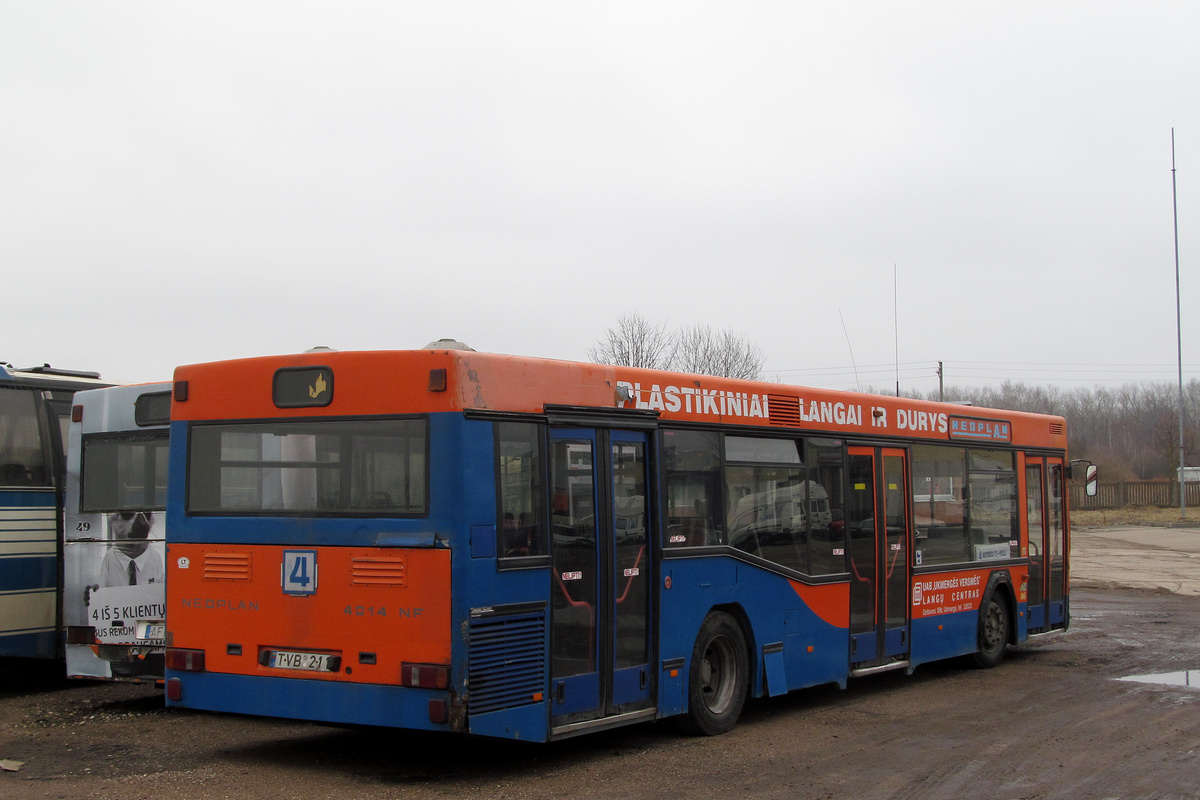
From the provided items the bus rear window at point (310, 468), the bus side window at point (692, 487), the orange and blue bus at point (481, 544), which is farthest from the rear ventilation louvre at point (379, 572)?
the bus side window at point (692, 487)

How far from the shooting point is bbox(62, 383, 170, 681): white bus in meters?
9.73

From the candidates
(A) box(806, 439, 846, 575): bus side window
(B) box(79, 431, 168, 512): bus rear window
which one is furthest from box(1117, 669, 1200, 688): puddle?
(B) box(79, 431, 168, 512): bus rear window

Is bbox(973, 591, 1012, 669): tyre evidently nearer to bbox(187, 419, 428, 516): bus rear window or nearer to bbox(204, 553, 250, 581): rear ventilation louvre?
bbox(187, 419, 428, 516): bus rear window

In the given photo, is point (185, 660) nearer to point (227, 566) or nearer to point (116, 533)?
point (227, 566)

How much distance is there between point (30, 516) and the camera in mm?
10969

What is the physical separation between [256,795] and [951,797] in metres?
4.24

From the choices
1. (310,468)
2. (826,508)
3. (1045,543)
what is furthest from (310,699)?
(1045,543)

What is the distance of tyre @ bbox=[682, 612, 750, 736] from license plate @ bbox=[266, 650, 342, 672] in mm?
2849

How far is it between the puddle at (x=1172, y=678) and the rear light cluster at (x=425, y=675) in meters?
8.07

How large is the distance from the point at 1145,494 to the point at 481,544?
56.1 meters

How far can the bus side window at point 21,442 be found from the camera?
429 inches

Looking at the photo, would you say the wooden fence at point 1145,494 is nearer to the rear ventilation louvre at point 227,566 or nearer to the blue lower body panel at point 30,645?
the blue lower body panel at point 30,645

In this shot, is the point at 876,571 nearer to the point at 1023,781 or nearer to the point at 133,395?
the point at 1023,781

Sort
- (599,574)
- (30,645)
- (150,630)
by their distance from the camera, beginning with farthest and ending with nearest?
(30,645) → (150,630) → (599,574)
